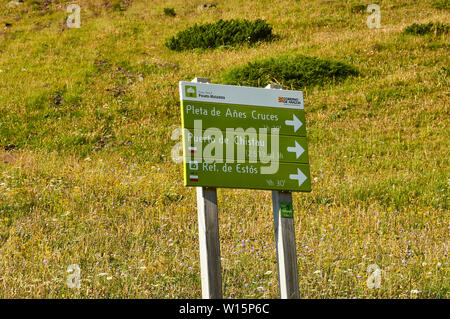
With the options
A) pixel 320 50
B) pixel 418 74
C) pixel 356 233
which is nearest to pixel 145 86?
pixel 320 50

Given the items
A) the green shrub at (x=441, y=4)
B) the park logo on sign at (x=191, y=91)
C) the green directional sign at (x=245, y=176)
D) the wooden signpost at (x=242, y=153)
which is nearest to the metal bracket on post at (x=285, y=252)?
the wooden signpost at (x=242, y=153)

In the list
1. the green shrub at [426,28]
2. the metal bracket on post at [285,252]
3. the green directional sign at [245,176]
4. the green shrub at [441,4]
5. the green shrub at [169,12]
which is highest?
the green shrub at [169,12]

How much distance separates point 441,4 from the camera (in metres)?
26.7

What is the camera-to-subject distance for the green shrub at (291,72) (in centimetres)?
1759

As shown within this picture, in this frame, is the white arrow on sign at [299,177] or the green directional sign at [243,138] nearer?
the green directional sign at [243,138]

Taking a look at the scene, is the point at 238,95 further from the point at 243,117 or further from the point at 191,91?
the point at 191,91

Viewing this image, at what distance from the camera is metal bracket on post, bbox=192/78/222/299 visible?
175 inches

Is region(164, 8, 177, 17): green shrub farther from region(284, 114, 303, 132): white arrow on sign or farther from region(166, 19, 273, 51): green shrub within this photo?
region(284, 114, 303, 132): white arrow on sign

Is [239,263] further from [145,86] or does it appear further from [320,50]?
[320,50]

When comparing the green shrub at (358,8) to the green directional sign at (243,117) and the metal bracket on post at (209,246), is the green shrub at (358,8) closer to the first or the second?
the green directional sign at (243,117)

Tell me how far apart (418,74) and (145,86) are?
9.64 meters

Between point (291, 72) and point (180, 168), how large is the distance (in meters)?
7.42

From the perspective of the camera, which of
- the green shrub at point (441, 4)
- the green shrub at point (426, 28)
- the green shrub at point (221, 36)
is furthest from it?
the green shrub at point (441, 4)

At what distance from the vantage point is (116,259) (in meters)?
6.52
